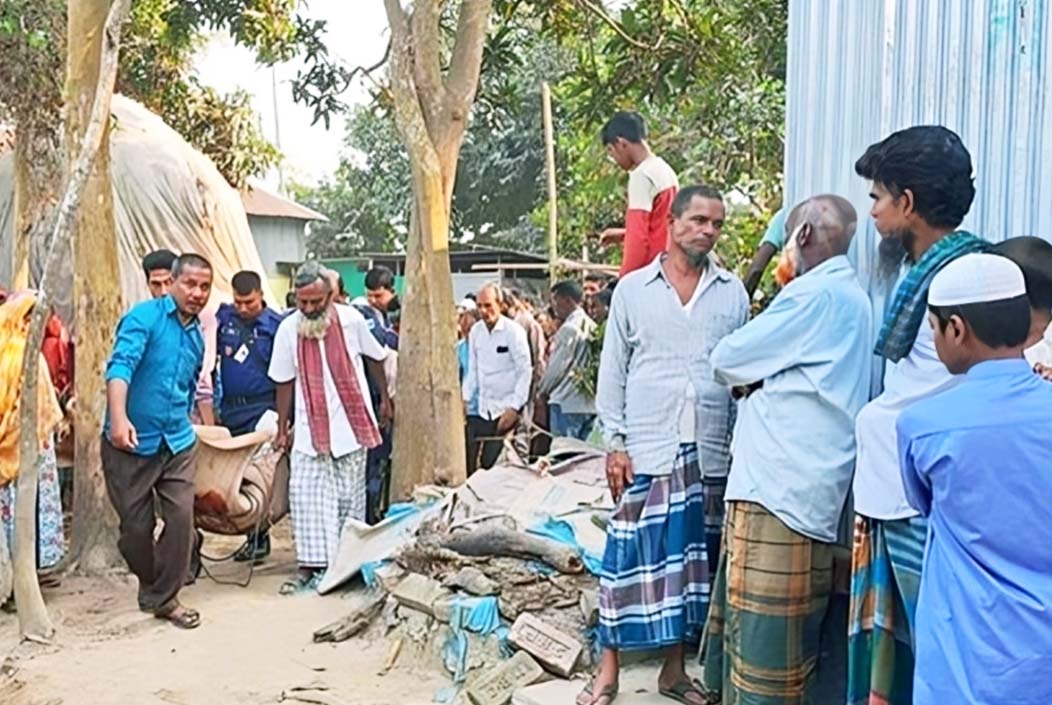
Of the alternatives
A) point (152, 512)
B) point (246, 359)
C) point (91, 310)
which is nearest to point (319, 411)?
point (246, 359)

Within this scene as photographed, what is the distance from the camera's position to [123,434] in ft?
18.2

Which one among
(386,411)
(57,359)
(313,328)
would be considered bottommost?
(386,411)

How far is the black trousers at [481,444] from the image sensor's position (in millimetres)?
8938

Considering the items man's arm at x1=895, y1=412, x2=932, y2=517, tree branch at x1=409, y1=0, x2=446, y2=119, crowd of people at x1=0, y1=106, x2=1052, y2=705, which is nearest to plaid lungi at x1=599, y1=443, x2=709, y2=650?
crowd of people at x1=0, y1=106, x2=1052, y2=705

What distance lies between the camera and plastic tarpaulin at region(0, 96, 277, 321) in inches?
491

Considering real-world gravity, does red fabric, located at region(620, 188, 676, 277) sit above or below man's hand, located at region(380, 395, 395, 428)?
above

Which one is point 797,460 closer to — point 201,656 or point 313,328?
point 201,656

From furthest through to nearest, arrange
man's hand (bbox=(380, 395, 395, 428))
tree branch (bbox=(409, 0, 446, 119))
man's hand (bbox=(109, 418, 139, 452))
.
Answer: man's hand (bbox=(380, 395, 395, 428)) → tree branch (bbox=(409, 0, 446, 119)) → man's hand (bbox=(109, 418, 139, 452))

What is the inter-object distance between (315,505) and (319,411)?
547mm

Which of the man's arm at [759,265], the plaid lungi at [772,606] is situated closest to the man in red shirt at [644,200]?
the man's arm at [759,265]

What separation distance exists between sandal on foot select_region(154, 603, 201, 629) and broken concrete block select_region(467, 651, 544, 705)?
1.92 metres

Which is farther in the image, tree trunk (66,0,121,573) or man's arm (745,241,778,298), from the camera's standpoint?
tree trunk (66,0,121,573)

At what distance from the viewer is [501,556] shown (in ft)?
17.6

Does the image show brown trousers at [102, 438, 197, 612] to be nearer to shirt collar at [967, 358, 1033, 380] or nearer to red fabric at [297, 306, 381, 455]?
red fabric at [297, 306, 381, 455]
